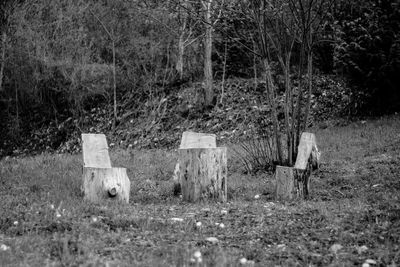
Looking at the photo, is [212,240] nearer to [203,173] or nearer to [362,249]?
[362,249]

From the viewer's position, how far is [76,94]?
20.4 metres

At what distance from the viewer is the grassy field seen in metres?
4.34

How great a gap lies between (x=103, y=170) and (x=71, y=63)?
13244 mm

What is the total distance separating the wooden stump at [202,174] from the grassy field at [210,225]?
0.23 metres

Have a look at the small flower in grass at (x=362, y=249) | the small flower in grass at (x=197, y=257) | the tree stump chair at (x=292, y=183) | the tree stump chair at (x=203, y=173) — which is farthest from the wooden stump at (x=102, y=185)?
the small flower in grass at (x=362, y=249)

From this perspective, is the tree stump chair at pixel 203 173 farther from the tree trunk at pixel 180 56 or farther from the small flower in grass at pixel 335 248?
the tree trunk at pixel 180 56

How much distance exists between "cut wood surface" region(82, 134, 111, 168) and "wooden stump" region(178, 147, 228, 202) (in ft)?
5.69

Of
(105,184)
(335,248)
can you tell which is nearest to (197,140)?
(105,184)

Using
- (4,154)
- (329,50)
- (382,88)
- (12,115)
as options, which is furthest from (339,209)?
(12,115)

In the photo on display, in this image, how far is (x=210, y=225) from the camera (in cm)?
559

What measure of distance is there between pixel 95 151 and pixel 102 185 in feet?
5.29

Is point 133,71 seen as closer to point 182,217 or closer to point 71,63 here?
point 71,63

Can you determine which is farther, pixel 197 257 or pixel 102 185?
pixel 102 185

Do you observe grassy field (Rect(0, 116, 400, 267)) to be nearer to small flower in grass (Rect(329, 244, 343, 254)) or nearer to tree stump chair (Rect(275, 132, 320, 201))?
small flower in grass (Rect(329, 244, 343, 254))
